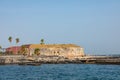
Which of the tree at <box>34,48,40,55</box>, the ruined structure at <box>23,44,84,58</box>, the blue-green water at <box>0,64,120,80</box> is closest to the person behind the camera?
the blue-green water at <box>0,64,120,80</box>

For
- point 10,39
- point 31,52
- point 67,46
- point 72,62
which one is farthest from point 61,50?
point 72,62

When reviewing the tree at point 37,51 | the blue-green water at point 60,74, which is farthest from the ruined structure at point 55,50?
the blue-green water at point 60,74

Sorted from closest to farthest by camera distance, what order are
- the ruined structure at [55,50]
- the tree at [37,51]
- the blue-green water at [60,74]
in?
the blue-green water at [60,74] → the tree at [37,51] → the ruined structure at [55,50]

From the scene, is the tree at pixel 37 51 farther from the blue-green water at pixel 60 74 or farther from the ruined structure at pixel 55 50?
the blue-green water at pixel 60 74

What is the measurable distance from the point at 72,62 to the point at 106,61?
16.6 m

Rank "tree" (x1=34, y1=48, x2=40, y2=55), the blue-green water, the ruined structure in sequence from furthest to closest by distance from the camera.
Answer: the ruined structure
"tree" (x1=34, y1=48, x2=40, y2=55)
the blue-green water

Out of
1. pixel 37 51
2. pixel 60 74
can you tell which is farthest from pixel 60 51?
pixel 60 74

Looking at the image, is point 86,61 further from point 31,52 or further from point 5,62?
point 31,52

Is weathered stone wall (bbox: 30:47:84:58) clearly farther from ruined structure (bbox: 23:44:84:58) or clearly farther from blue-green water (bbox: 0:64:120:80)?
blue-green water (bbox: 0:64:120:80)

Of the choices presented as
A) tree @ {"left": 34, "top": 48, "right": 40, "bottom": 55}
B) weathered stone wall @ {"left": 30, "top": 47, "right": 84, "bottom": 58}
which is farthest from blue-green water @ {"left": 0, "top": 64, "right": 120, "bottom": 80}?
weathered stone wall @ {"left": 30, "top": 47, "right": 84, "bottom": 58}

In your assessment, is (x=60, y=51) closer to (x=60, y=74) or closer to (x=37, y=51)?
(x=37, y=51)

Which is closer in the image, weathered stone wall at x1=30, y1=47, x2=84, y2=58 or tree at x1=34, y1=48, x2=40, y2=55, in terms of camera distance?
tree at x1=34, y1=48, x2=40, y2=55

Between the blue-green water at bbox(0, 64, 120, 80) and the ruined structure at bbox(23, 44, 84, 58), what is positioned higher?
the ruined structure at bbox(23, 44, 84, 58)

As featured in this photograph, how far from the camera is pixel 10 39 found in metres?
199
